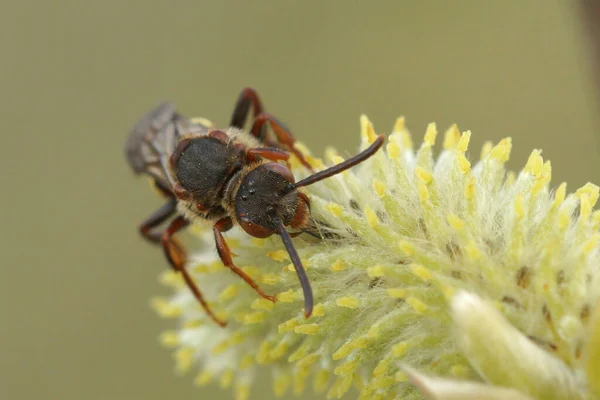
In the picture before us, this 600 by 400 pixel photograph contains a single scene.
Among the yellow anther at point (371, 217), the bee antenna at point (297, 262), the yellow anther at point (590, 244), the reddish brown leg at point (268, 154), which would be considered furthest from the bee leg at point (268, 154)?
the yellow anther at point (590, 244)

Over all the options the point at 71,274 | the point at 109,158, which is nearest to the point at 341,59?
the point at 109,158

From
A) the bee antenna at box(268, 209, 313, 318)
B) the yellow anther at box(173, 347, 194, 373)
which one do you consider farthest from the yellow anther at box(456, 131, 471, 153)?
the yellow anther at box(173, 347, 194, 373)

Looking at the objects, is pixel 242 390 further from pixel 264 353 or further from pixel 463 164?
pixel 463 164

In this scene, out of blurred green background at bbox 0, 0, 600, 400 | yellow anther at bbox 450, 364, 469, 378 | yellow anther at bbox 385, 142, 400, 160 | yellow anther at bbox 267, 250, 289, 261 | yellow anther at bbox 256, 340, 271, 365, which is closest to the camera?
yellow anther at bbox 450, 364, 469, 378

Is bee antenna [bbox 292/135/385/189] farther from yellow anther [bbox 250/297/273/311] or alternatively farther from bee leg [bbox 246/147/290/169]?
yellow anther [bbox 250/297/273/311]

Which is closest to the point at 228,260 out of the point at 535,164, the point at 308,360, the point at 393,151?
the point at 308,360

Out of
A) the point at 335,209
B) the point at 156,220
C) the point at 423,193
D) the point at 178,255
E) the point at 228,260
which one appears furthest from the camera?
the point at 156,220
